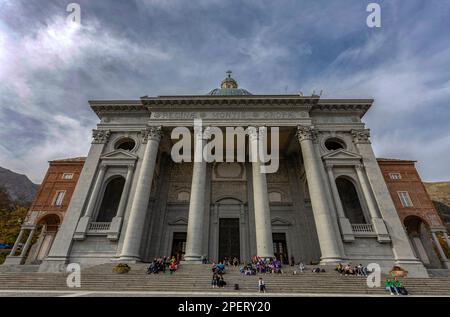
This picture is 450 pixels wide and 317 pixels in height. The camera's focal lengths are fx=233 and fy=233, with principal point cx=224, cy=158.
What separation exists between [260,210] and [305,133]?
9.16 metres

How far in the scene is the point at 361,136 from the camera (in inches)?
939

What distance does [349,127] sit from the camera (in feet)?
80.6

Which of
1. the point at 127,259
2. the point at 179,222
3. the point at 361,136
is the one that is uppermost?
the point at 361,136

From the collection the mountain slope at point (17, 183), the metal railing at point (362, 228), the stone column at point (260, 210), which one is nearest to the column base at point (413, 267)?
the metal railing at point (362, 228)

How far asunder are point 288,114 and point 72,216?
879 inches

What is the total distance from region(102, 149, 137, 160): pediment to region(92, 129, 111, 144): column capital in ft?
5.80

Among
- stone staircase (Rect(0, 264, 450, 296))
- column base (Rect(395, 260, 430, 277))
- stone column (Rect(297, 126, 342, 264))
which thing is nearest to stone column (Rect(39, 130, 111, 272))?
stone staircase (Rect(0, 264, 450, 296))

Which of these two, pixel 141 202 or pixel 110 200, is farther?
pixel 110 200

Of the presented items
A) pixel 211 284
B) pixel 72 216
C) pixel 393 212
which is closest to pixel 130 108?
pixel 72 216

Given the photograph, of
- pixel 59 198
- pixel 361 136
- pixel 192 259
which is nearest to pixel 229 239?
pixel 192 259

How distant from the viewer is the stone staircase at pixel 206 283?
13.1 meters

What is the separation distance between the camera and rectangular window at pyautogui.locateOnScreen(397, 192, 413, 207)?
23.9 metres

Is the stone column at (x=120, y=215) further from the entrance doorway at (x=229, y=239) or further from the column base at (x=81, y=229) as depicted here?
the entrance doorway at (x=229, y=239)

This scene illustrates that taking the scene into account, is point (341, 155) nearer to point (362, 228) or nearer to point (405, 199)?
point (362, 228)
